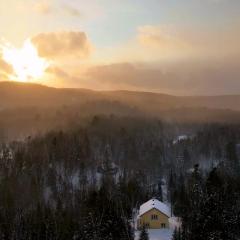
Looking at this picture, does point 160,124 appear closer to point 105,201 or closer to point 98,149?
point 98,149

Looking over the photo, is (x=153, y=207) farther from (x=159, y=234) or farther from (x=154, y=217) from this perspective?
(x=159, y=234)

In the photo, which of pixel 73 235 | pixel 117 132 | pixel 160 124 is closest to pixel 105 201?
pixel 73 235

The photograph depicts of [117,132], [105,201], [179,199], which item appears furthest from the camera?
[117,132]

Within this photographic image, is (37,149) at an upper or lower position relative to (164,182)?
upper

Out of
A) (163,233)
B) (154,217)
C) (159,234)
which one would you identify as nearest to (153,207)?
(154,217)

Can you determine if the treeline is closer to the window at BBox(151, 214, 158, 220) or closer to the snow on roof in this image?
the snow on roof

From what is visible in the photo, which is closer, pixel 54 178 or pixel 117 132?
pixel 54 178
